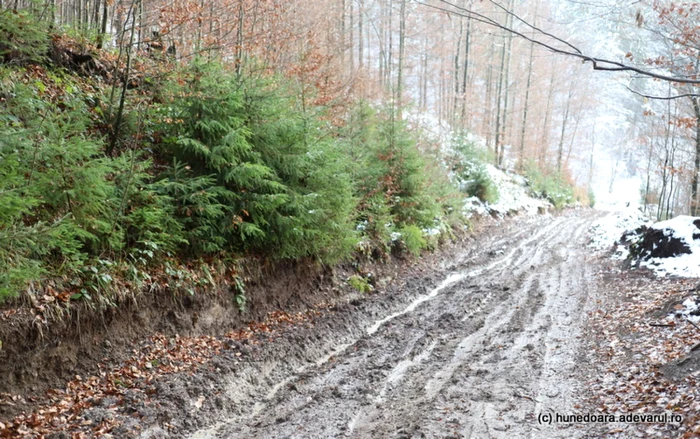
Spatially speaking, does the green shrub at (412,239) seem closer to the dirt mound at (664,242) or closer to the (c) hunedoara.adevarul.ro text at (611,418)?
the dirt mound at (664,242)

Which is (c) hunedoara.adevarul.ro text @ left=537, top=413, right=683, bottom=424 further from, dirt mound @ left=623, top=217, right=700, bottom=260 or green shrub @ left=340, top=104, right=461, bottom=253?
dirt mound @ left=623, top=217, right=700, bottom=260

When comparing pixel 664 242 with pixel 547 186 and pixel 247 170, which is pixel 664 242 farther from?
pixel 547 186

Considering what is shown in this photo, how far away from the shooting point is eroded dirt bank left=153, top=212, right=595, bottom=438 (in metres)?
5.19

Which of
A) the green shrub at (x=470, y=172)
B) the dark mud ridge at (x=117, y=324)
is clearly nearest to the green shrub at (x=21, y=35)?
the dark mud ridge at (x=117, y=324)

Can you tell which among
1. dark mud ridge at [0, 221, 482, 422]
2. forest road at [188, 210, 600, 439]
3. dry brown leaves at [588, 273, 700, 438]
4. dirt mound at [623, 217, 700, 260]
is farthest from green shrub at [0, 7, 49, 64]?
dirt mound at [623, 217, 700, 260]

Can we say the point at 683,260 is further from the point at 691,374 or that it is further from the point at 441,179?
the point at 441,179

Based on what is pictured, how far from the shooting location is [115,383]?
5.40m

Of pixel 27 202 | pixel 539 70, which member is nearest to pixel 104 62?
pixel 27 202

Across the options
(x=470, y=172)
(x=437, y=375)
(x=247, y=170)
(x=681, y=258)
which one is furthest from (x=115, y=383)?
(x=470, y=172)

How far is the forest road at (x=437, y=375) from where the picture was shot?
16.9 ft

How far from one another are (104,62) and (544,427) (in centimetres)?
970

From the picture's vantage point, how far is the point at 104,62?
8.89 m

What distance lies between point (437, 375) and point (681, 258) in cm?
781

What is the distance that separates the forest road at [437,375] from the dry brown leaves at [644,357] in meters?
0.36
